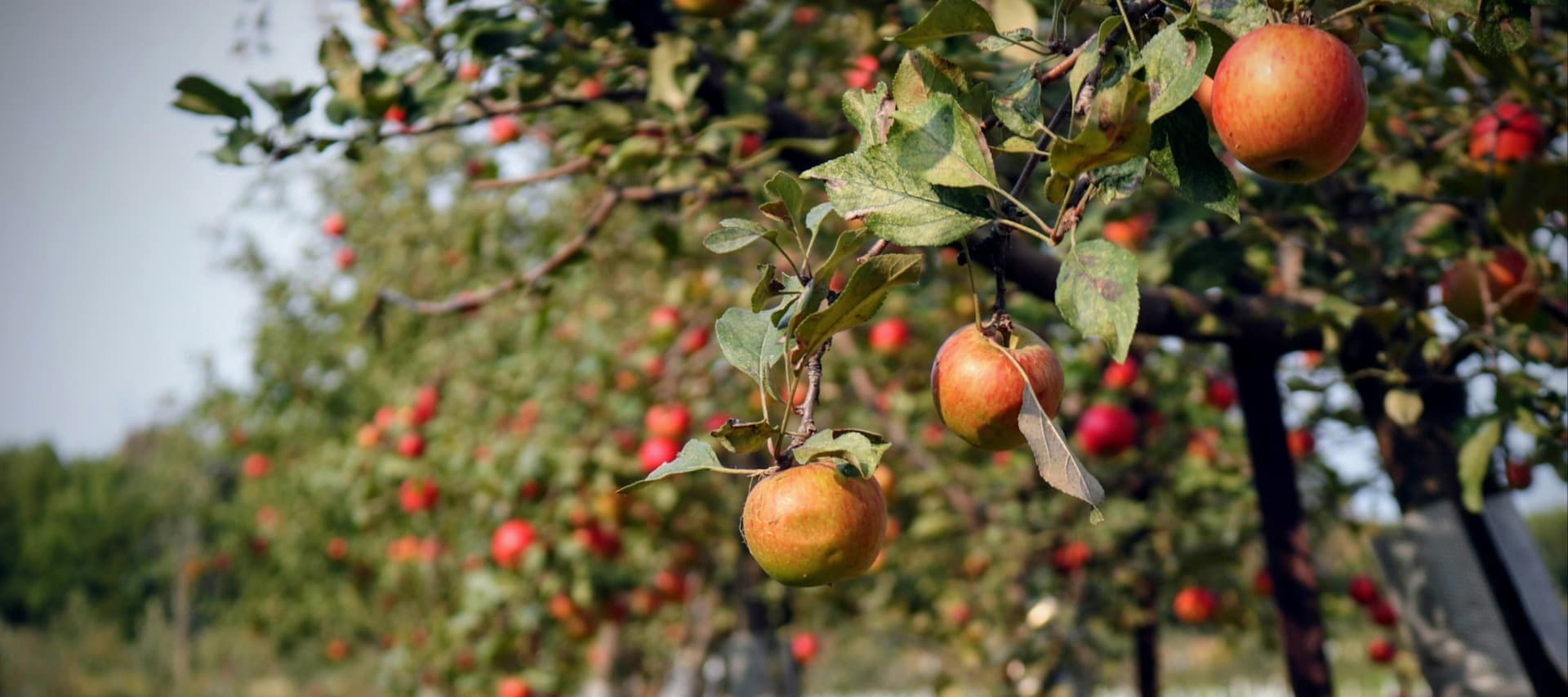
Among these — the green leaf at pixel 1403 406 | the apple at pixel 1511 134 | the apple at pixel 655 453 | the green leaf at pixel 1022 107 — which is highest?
the green leaf at pixel 1022 107

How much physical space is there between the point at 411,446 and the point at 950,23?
358 cm

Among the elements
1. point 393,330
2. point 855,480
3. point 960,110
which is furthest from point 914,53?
point 393,330

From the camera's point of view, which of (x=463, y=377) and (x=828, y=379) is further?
(x=463, y=377)

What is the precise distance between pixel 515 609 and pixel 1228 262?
8.74 feet

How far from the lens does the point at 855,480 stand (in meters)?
0.77

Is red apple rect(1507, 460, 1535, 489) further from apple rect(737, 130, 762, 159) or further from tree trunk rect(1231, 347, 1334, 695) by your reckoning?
apple rect(737, 130, 762, 159)

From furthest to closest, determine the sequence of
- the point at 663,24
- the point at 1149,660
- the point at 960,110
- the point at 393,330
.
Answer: the point at 393,330 → the point at 1149,660 → the point at 663,24 → the point at 960,110

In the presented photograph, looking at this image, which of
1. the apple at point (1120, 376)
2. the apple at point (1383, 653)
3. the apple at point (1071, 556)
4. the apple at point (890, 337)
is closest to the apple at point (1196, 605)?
the apple at point (1071, 556)

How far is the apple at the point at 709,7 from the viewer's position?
2068 millimetres

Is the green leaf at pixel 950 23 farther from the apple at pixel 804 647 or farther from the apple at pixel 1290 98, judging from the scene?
the apple at pixel 804 647

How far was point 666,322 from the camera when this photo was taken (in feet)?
11.8

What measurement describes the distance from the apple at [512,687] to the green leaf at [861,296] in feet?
11.3

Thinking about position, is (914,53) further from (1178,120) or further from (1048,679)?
(1048,679)

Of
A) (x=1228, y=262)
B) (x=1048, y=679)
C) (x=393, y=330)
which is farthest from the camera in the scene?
(x=393, y=330)
